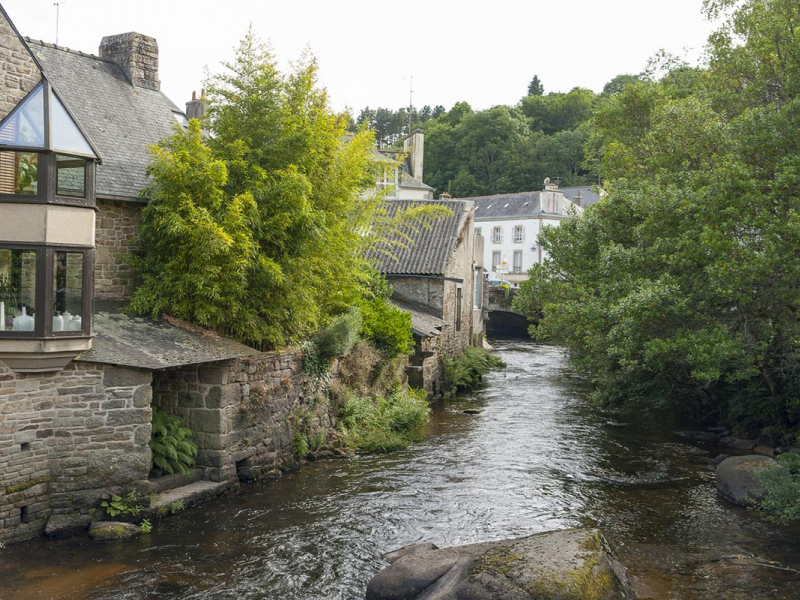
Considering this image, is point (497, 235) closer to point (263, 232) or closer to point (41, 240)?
point (263, 232)

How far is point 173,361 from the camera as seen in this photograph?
11859mm

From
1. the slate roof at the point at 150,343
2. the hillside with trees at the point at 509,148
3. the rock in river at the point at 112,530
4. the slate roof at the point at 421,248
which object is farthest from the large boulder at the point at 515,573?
the hillside with trees at the point at 509,148

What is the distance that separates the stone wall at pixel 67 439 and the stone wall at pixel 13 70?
12.7 feet

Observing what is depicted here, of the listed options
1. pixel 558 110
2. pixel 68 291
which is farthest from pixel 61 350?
pixel 558 110

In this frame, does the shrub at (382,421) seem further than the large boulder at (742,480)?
Yes

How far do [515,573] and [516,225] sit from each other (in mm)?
54138

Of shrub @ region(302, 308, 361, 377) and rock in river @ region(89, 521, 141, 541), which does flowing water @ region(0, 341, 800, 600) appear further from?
shrub @ region(302, 308, 361, 377)

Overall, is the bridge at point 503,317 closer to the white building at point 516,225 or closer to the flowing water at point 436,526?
the white building at point 516,225

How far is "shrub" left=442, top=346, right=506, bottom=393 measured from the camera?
26.2 m

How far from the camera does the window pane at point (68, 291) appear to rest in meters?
10.8

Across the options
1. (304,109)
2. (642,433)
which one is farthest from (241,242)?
(642,433)

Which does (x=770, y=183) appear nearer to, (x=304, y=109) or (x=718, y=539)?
(x=718, y=539)

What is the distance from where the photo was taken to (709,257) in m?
13.5

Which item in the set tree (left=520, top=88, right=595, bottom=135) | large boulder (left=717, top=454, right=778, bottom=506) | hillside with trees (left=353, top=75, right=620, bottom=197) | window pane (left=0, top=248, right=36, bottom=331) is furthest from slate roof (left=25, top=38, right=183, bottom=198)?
tree (left=520, top=88, right=595, bottom=135)
